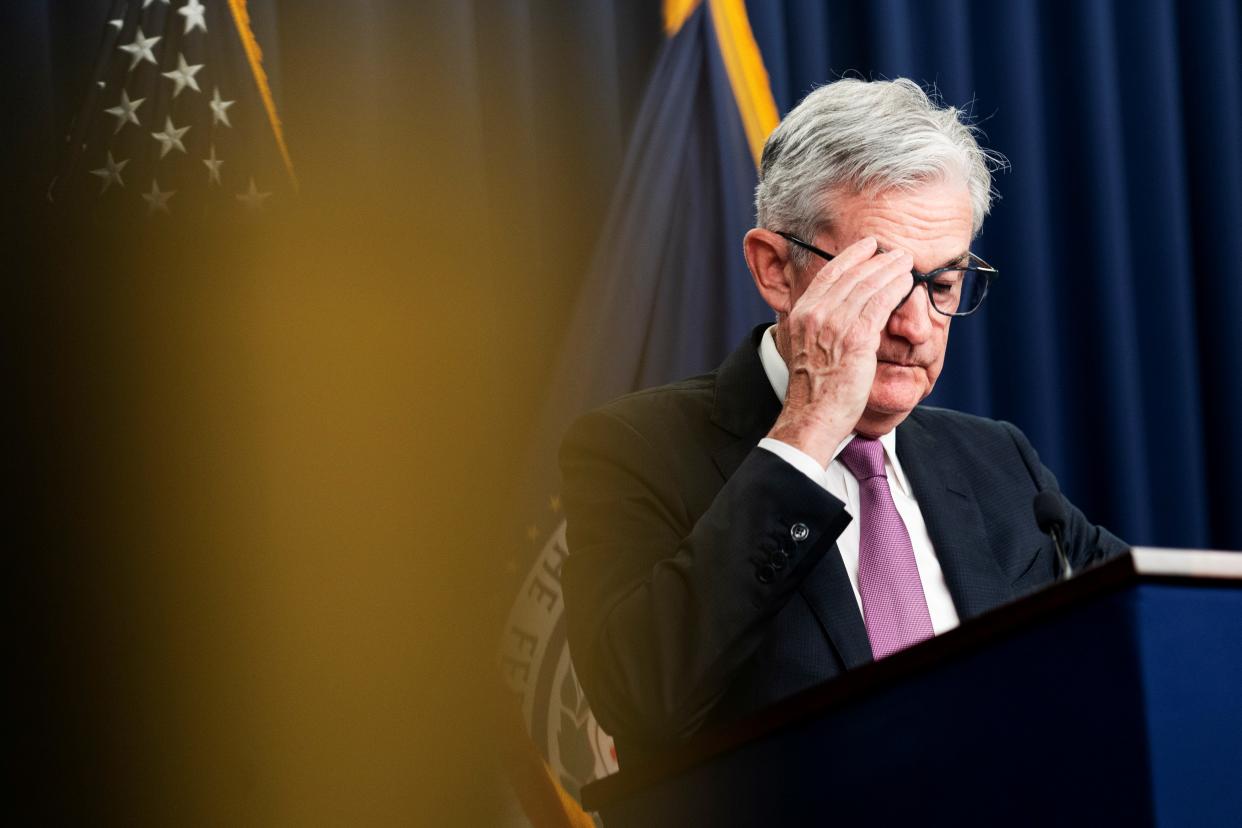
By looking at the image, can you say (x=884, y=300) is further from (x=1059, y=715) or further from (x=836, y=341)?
(x=1059, y=715)

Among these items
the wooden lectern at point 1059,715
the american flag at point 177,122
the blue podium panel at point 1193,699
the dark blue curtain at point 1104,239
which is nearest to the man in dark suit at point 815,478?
the wooden lectern at point 1059,715

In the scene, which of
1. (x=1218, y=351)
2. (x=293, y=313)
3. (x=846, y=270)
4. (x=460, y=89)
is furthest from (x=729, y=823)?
(x=1218, y=351)

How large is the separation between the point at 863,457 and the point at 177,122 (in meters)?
1.42

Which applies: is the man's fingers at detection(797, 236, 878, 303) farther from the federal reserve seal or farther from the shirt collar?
the federal reserve seal

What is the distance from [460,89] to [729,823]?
1765 millimetres

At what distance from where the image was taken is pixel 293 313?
2.39 m

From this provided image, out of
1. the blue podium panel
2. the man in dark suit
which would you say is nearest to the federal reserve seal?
the man in dark suit

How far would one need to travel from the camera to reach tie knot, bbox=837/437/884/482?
1.68m

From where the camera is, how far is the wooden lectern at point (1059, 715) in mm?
842

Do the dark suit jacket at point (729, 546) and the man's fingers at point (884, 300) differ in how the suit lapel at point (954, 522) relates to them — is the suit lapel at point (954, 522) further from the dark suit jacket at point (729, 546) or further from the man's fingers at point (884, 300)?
the man's fingers at point (884, 300)

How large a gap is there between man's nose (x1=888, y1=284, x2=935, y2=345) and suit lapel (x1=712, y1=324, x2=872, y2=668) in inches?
7.2

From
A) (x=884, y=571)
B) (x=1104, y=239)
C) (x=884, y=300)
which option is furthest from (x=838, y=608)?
(x=1104, y=239)

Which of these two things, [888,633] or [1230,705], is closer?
[1230,705]

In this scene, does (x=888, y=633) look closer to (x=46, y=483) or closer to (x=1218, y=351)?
(x=46, y=483)
